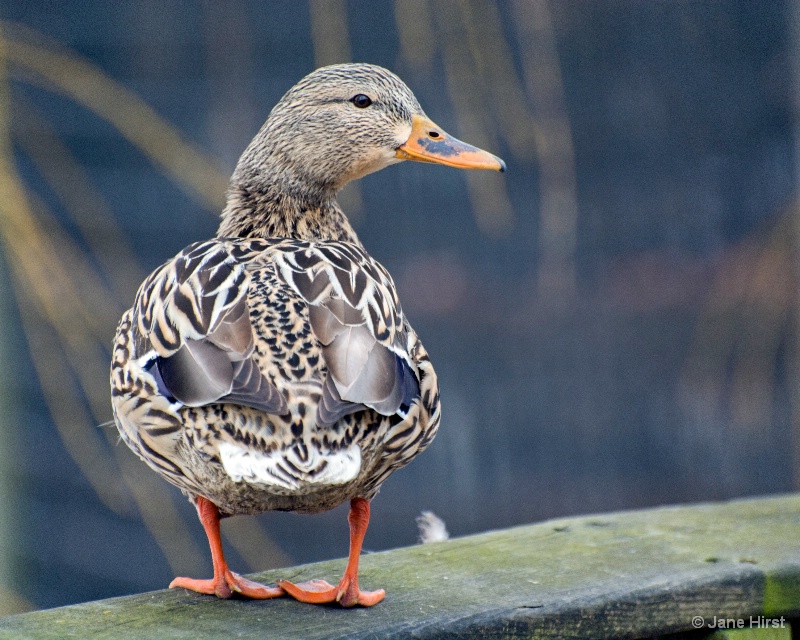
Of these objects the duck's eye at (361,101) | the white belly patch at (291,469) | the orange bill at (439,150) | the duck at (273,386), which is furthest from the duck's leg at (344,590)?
the duck's eye at (361,101)

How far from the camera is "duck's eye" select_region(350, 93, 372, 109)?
360 centimetres

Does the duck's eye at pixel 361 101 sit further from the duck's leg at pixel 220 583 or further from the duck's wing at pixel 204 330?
the duck's leg at pixel 220 583

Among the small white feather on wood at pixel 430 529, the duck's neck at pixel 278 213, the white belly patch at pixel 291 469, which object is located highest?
the duck's neck at pixel 278 213

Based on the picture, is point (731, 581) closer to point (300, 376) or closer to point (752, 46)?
point (300, 376)

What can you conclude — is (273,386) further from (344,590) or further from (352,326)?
(344,590)

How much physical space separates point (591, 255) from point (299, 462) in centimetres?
306

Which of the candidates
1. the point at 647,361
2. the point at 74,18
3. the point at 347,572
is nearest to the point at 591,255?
the point at 647,361

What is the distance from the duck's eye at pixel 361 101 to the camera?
360 cm

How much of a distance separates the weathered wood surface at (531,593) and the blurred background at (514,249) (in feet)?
6.42

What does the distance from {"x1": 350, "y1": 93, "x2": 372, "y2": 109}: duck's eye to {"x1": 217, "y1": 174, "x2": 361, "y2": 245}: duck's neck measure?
10.4 inches

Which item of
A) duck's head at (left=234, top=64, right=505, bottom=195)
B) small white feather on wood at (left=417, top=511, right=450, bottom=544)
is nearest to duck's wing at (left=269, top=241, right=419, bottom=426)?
duck's head at (left=234, top=64, right=505, bottom=195)

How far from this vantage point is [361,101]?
3.61 m

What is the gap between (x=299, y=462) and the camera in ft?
7.92

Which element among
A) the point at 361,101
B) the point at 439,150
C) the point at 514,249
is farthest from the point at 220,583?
the point at 514,249
